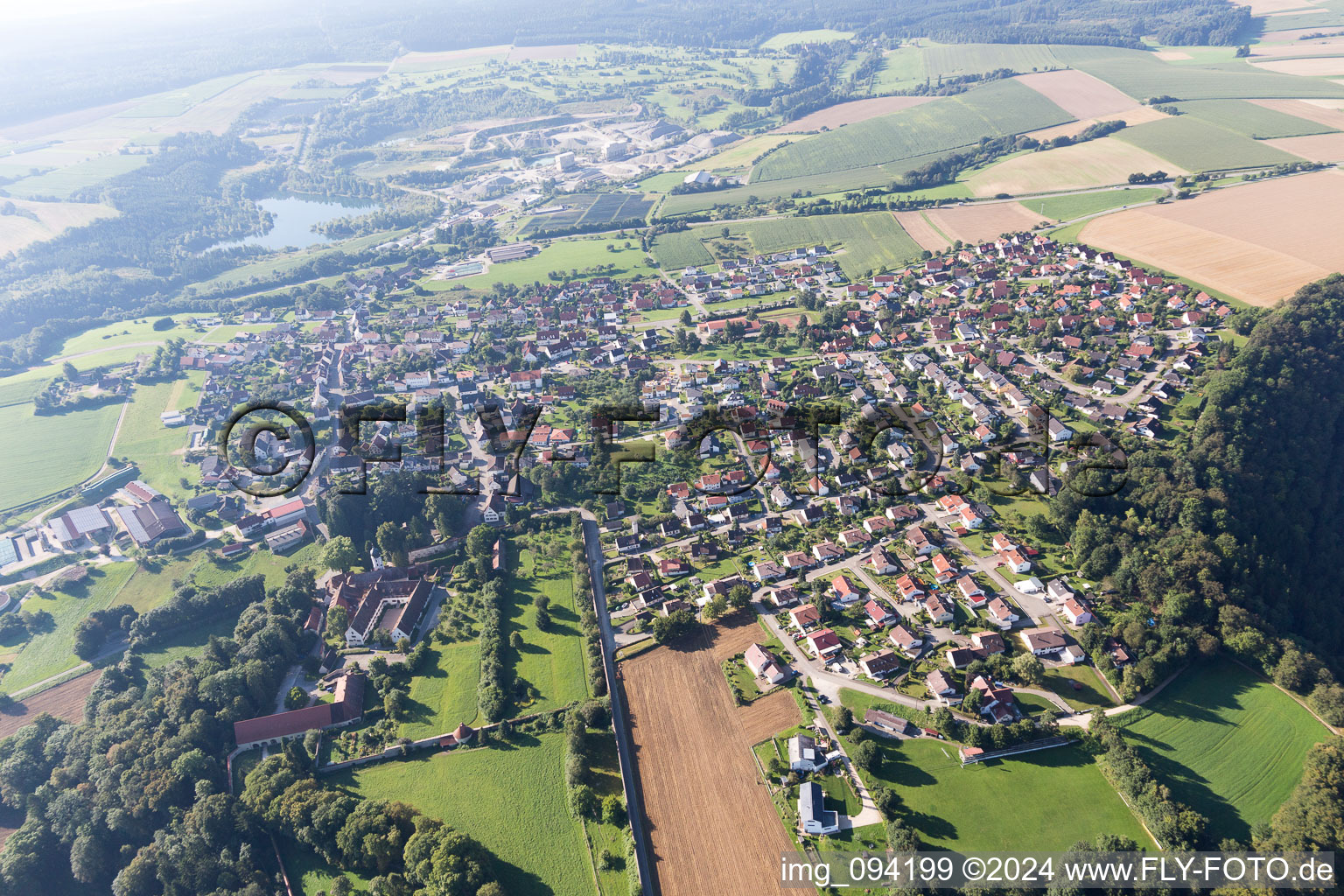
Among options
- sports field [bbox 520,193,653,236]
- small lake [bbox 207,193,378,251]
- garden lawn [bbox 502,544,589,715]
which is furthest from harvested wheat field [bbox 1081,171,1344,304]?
small lake [bbox 207,193,378,251]

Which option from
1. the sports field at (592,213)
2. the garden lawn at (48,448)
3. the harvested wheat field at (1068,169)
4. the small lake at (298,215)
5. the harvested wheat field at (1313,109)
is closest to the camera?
the garden lawn at (48,448)

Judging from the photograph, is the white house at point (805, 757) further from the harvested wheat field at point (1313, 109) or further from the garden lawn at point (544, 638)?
the harvested wheat field at point (1313, 109)

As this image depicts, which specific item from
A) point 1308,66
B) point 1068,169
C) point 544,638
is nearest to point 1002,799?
point 544,638

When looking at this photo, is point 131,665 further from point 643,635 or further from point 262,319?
point 262,319

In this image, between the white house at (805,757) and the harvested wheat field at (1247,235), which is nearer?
the white house at (805,757)

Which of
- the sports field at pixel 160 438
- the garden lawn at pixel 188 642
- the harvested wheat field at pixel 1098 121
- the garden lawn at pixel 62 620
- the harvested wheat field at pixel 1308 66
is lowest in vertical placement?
the garden lawn at pixel 188 642

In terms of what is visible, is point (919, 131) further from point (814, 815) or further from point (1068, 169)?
point (814, 815)

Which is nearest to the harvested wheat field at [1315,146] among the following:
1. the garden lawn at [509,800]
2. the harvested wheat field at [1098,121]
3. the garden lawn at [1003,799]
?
the harvested wheat field at [1098,121]
